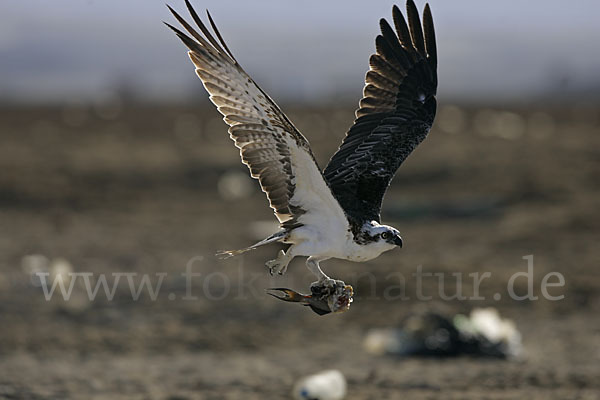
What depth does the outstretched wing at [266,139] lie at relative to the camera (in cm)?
607

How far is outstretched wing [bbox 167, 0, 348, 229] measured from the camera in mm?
6066

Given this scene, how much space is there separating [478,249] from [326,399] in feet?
25.8

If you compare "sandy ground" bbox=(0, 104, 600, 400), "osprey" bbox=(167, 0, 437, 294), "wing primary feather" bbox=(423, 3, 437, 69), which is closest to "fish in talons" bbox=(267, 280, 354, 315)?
"osprey" bbox=(167, 0, 437, 294)

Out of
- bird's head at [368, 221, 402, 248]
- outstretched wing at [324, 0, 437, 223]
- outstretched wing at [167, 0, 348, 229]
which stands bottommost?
bird's head at [368, 221, 402, 248]

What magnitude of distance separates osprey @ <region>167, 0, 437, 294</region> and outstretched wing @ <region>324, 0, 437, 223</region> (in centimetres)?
1

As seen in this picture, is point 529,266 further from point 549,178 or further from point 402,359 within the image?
point 549,178

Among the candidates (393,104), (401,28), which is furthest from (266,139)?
(401,28)

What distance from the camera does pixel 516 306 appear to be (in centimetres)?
1298

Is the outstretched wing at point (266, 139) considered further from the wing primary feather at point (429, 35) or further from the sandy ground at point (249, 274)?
the sandy ground at point (249, 274)

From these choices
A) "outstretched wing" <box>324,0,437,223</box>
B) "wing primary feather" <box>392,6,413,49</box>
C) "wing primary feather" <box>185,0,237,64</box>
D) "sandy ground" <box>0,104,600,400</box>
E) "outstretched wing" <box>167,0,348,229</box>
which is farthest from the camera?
"sandy ground" <box>0,104,600,400</box>

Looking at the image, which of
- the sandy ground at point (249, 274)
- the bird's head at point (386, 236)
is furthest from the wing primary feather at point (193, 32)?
the sandy ground at point (249, 274)

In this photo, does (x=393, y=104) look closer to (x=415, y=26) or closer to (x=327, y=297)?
(x=415, y=26)

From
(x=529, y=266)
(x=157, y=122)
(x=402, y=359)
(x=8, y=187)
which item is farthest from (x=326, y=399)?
(x=157, y=122)

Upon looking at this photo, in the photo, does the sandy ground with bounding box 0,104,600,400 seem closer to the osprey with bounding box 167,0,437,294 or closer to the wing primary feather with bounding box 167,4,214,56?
the osprey with bounding box 167,0,437,294
